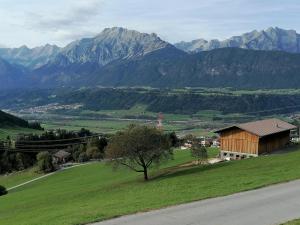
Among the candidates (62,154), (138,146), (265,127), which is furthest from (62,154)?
(138,146)

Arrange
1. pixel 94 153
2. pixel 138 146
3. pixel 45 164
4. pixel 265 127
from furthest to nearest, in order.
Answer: pixel 94 153
pixel 45 164
pixel 265 127
pixel 138 146

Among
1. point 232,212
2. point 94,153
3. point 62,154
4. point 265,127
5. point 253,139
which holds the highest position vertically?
point 265,127

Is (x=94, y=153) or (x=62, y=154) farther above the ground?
(x=94, y=153)

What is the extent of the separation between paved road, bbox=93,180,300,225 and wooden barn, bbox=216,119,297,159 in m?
42.8

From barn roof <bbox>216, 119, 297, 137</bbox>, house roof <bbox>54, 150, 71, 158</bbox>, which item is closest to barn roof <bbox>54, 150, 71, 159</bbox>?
house roof <bbox>54, 150, 71, 158</bbox>

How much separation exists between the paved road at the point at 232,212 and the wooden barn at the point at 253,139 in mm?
42829

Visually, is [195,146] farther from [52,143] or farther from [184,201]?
[52,143]

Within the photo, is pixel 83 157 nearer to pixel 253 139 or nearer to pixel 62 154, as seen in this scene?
pixel 62 154

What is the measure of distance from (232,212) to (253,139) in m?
47.8

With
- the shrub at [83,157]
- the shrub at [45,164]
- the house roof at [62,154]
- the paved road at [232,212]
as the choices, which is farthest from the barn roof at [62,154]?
the paved road at [232,212]

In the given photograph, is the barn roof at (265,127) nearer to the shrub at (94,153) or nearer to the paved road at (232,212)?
the paved road at (232,212)

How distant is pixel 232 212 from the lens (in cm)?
2223

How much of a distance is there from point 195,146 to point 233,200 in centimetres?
5001

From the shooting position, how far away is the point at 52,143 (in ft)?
533
